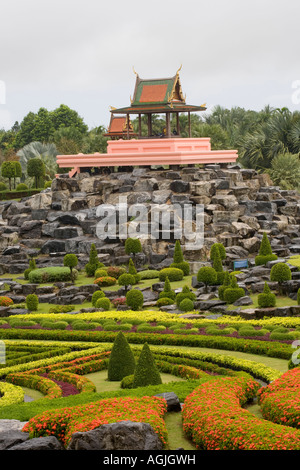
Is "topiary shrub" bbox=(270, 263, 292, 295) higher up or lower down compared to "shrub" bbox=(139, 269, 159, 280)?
higher up

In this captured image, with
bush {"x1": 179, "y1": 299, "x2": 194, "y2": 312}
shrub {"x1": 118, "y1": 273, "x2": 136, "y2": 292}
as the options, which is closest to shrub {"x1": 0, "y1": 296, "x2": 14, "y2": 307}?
shrub {"x1": 118, "y1": 273, "x2": 136, "y2": 292}

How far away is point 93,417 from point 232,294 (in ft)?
62.0

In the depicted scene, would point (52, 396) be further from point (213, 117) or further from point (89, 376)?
point (213, 117)

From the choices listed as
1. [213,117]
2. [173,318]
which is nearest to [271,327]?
[173,318]

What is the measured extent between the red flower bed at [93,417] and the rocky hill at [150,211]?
2603 centimetres

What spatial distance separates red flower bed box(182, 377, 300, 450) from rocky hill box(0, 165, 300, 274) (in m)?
25.2

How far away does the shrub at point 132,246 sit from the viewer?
42188mm

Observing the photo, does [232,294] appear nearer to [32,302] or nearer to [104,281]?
[104,281]

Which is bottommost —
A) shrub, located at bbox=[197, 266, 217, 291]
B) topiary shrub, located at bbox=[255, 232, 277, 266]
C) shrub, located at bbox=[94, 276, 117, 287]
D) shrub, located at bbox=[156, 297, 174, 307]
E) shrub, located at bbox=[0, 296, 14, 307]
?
shrub, located at bbox=[0, 296, 14, 307]

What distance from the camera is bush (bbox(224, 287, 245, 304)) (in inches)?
1278

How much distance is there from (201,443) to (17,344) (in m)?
14.2

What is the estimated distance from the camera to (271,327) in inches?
1058

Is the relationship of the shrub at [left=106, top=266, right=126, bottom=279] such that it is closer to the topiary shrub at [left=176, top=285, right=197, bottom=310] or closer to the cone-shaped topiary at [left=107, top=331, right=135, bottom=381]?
the topiary shrub at [left=176, top=285, right=197, bottom=310]

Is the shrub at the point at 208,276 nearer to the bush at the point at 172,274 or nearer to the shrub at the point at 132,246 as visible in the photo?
the bush at the point at 172,274
